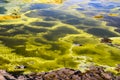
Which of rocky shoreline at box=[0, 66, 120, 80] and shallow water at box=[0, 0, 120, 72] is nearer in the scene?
rocky shoreline at box=[0, 66, 120, 80]

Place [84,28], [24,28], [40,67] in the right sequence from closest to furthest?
1. [40,67]
2. [24,28]
3. [84,28]

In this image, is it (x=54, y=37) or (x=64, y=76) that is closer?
(x=64, y=76)

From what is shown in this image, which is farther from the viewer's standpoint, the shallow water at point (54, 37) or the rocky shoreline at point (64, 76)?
the shallow water at point (54, 37)

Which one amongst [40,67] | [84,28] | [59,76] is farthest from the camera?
[84,28]

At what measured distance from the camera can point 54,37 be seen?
83.2m

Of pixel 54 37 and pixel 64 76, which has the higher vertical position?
pixel 64 76

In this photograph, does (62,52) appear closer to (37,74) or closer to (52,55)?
(52,55)

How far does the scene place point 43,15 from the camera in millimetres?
116438

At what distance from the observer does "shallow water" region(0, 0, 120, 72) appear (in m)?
64.2

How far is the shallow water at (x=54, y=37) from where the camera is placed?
64.2 meters

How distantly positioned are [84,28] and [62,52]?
32663 mm

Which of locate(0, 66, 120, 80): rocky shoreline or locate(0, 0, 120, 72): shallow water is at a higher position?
locate(0, 66, 120, 80): rocky shoreline

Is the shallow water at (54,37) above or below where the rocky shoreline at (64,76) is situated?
below

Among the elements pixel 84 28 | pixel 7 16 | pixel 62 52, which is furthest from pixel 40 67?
pixel 7 16
